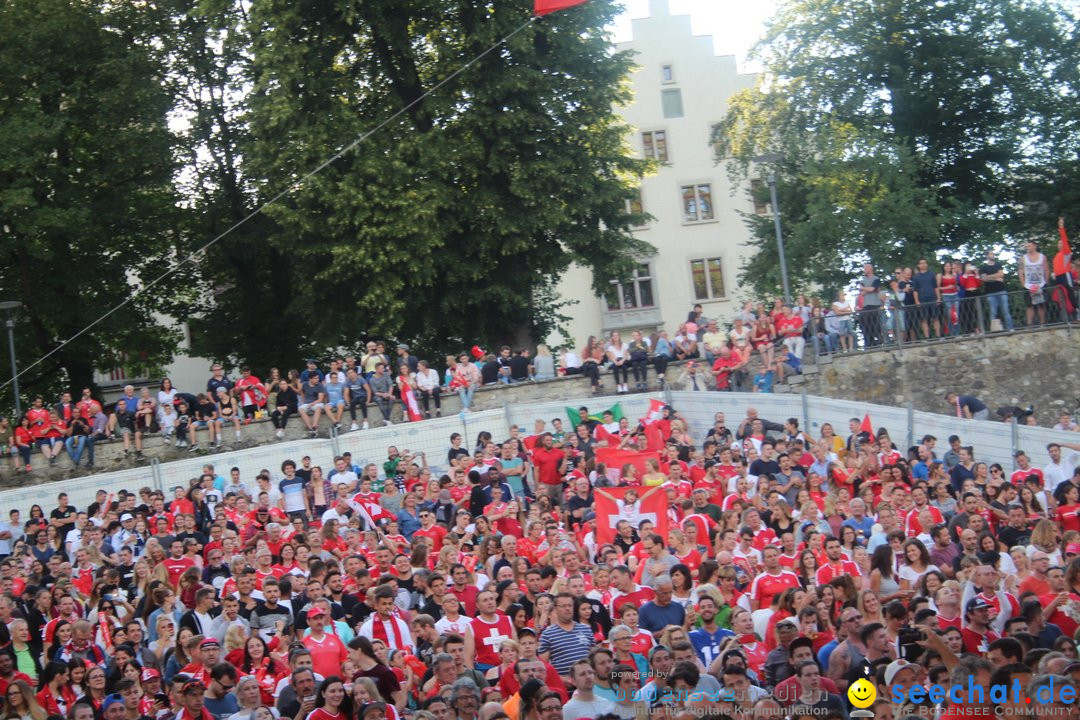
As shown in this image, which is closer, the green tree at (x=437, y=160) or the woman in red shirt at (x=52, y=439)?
the woman in red shirt at (x=52, y=439)

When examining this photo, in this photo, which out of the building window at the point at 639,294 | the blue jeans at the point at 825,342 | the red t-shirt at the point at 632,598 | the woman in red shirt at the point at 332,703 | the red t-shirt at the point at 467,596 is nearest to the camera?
the woman in red shirt at the point at 332,703

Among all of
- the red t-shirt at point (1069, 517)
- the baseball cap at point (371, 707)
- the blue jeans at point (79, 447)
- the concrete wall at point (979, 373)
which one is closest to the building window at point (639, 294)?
the concrete wall at point (979, 373)

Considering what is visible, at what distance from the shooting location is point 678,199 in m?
51.3

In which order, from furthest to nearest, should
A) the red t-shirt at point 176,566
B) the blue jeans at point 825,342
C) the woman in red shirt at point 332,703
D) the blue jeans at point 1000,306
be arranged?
the blue jeans at point 1000,306
the blue jeans at point 825,342
the red t-shirt at point 176,566
the woman in red shirt at point 332,703

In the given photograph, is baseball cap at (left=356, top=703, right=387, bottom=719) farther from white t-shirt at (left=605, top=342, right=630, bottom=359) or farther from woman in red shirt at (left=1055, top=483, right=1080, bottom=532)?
white t-shirt at (left=605, top=342, right=630, bottom=359)

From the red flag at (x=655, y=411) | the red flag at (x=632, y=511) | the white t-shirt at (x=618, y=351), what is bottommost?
the red flag at (x=632, y=511)

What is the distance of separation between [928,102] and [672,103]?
1621 cm

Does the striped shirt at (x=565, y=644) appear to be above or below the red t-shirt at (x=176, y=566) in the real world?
below

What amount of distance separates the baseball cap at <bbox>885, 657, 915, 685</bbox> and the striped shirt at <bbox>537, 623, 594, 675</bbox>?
2415 mm

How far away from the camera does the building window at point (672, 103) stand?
51594 mm

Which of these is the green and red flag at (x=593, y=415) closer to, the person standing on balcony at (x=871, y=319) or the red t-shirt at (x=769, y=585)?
the person standing on balcony at (x=871, y=319)

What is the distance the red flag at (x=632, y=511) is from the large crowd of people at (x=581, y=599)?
50mm

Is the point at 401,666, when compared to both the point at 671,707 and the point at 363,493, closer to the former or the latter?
the point at 671,707

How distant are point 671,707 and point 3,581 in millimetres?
8202
